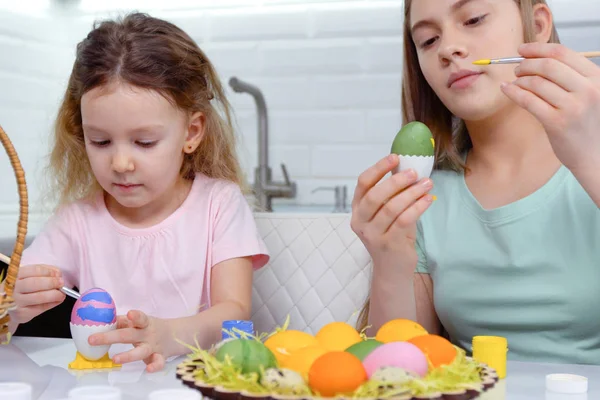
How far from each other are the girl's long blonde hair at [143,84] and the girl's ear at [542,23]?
68 cm

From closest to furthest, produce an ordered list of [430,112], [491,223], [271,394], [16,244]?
1. [271,394]
2. [16,244]
3. [491,223]
4. [430,112]

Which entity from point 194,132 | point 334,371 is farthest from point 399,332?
point 194,132

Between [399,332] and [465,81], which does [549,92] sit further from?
[399,332]

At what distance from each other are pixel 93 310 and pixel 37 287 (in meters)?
0.15

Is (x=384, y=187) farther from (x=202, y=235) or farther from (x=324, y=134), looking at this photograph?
(x=324, y=134)

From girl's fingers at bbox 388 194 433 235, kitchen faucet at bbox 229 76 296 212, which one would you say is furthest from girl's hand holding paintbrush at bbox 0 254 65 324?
kitchen faucet at bbox 229 76 296 212

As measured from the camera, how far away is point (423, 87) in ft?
5.00

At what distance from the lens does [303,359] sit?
2.43 feet

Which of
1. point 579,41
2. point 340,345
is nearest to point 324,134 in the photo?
point 579,41

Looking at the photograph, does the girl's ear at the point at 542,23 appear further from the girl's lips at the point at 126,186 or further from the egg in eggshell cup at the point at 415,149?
the girl's lips at the point at 126,186

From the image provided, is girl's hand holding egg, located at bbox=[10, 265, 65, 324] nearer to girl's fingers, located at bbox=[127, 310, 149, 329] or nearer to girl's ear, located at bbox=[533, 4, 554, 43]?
girl's fingers, located at bbox=[127, 310, 149, 329]

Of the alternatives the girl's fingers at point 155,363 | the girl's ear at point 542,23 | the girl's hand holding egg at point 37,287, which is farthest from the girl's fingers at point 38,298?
the girl's ear at point 542,23

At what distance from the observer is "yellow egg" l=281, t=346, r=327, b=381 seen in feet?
2.40

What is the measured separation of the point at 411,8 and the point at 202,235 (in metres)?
0.62
